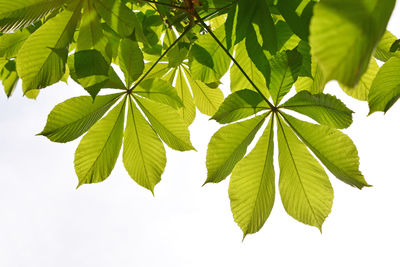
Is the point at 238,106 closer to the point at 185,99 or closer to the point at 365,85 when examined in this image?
the point at 365,85

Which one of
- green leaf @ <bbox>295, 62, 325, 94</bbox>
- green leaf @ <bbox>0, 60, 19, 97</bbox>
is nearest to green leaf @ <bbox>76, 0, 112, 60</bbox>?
green leaf @ <bbox>295, 62, 325, 94</bbox>

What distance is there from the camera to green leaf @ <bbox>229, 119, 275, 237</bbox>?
1017 millimetres

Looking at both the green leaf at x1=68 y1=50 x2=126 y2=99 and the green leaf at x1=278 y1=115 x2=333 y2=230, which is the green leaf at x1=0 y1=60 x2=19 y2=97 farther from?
the green leaf at x1=278 y1=115 x2=333 y2=230

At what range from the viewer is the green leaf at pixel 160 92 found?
1193 millimetres

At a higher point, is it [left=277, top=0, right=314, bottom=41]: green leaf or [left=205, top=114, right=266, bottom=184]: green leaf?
[left=277, top=0, right=314, bottom=41]: green leaf

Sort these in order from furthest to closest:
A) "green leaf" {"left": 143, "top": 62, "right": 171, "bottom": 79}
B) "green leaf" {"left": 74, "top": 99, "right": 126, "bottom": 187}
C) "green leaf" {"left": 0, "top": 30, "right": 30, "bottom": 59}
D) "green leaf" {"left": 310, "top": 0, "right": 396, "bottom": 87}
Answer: "green leaf" {"left": 143, "top": 62, "right": 171, "bottom": 79} < "green leaf" {"left": 0, "top": 30, "right": 30, "bottom": 59} < "green leaf" {"left": 74, "top": 99, "right": 126, "bottom": 187} < "green leaf" {"left": 310, "top": 0, "right": 396, "bottom": 87}

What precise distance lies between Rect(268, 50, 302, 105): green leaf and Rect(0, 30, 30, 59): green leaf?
1.00 m

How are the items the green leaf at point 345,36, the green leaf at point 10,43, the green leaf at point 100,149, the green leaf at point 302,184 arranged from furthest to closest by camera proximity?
the green leaf at point 10,43
the green leaf at point 100,149
the green leaf at point 302,184
the green leaf at point 345,36

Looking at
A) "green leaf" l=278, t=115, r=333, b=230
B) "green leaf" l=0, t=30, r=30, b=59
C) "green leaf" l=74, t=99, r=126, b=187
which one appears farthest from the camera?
"green leaf" l=0, t=30, r=30, b=59

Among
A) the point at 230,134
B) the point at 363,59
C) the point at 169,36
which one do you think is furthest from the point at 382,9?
the point at 169,36

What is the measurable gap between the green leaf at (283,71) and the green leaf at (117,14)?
0.40m

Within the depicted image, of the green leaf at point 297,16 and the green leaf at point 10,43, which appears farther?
the green leaf at point 10,43

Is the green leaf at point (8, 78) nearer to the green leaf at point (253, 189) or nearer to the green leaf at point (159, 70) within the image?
the green leaf at point (159, 70)

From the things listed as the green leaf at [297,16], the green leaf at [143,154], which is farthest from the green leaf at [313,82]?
the green leaf at [143,154]
